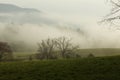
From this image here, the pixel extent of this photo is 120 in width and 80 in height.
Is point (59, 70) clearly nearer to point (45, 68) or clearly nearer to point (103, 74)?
point (45, 68)

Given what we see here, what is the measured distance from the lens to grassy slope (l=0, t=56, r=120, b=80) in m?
27.4

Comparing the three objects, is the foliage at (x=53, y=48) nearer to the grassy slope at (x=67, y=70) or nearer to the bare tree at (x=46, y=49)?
the bare tree at (x=46, y=49)

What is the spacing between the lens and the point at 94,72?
2856cm

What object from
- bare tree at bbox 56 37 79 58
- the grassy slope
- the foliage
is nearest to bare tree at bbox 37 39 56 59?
the foliage

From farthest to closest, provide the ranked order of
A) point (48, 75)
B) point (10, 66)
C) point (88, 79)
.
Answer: point (10, 66), point (48, 75), point (88, 79)

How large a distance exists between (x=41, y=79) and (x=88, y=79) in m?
4.11

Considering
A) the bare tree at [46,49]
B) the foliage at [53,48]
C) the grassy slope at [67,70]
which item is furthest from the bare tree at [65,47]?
the grassy slope at [67,70]

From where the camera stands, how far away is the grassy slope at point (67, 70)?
27.4m

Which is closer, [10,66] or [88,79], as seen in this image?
[88,79]

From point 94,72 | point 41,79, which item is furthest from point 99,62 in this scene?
point 41,79

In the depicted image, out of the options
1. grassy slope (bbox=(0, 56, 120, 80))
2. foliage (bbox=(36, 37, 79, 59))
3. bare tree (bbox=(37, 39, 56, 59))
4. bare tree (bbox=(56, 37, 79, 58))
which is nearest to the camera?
grassy slope (bbox=(0, 56, 120, 80))

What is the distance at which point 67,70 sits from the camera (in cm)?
2961

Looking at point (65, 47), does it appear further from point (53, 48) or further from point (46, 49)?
point (46, 49)

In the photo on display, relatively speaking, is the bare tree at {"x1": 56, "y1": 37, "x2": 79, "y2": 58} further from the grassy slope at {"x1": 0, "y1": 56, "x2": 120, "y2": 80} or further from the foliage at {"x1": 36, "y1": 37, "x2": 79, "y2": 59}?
the grassy slope at {"x1": 0, "y1": 56, "x2": 120, "y2": 80}
